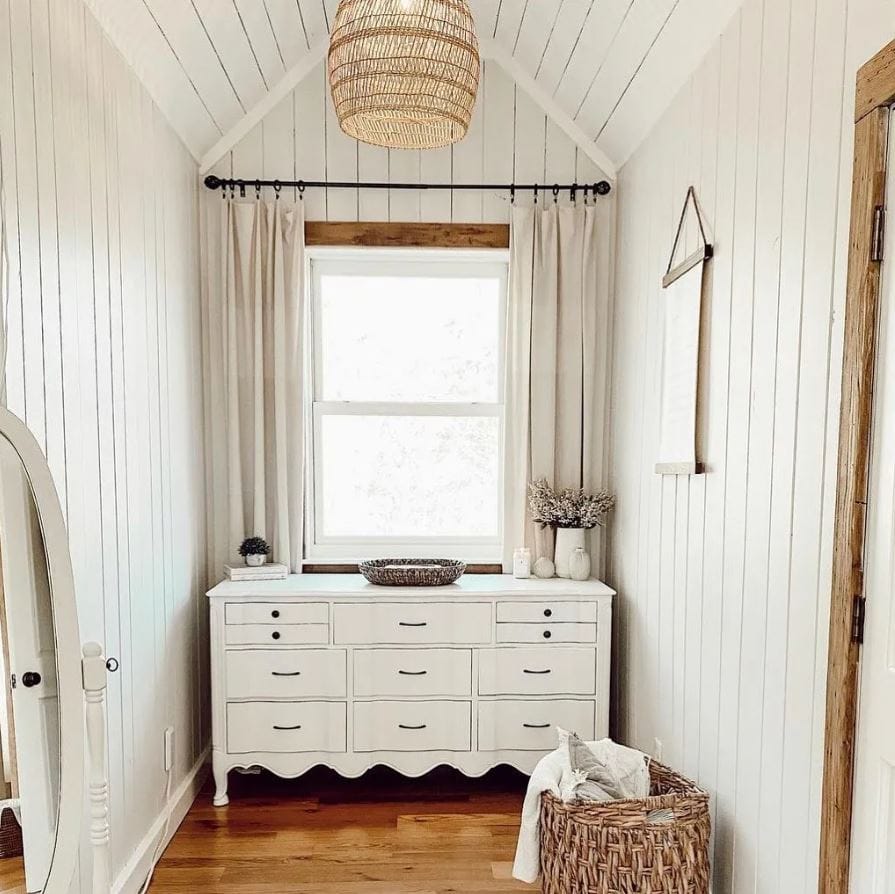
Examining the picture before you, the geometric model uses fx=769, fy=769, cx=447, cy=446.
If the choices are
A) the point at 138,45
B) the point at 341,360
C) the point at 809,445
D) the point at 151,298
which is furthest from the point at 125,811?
the point at 138,45

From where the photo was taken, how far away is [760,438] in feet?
5.91

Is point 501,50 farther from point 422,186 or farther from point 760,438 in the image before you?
point 760,438

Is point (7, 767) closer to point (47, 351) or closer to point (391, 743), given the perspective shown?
point (47, 351)

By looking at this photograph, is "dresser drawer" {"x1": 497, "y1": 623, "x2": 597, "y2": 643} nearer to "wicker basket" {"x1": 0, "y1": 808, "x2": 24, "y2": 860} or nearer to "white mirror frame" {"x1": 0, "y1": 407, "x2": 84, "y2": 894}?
"white mirror frame" {"x1": 0, "y1": 407, "x2": 84, "y2": 894}

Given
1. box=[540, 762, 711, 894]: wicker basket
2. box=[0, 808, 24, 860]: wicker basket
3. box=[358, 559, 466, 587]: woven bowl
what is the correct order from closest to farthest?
box=[0, 808, 24, 860]: wicker basket
box=[540, 762, 711, 894]: wicker basket
box=[358, 559, 466, 587]: woven bowl

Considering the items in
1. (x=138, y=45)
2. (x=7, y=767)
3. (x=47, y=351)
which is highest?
(x=138, y=45)

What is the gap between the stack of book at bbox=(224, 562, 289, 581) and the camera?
3000 mm

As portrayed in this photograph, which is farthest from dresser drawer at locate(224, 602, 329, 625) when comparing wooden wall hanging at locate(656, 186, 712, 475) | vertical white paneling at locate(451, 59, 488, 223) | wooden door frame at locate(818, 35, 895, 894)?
wooden door frame at locate(818, 35, 895, 894)

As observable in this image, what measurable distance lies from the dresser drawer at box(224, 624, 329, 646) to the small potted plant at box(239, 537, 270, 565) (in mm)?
332

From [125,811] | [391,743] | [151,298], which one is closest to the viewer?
[125,811]

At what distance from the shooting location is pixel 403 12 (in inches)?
70.7

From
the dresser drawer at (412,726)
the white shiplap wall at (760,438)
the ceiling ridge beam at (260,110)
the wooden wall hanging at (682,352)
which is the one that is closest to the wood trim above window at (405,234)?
the ceiling ridge beam at (260,110)

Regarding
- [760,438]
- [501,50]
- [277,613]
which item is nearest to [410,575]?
[277,613]

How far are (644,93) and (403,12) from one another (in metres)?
1.08
